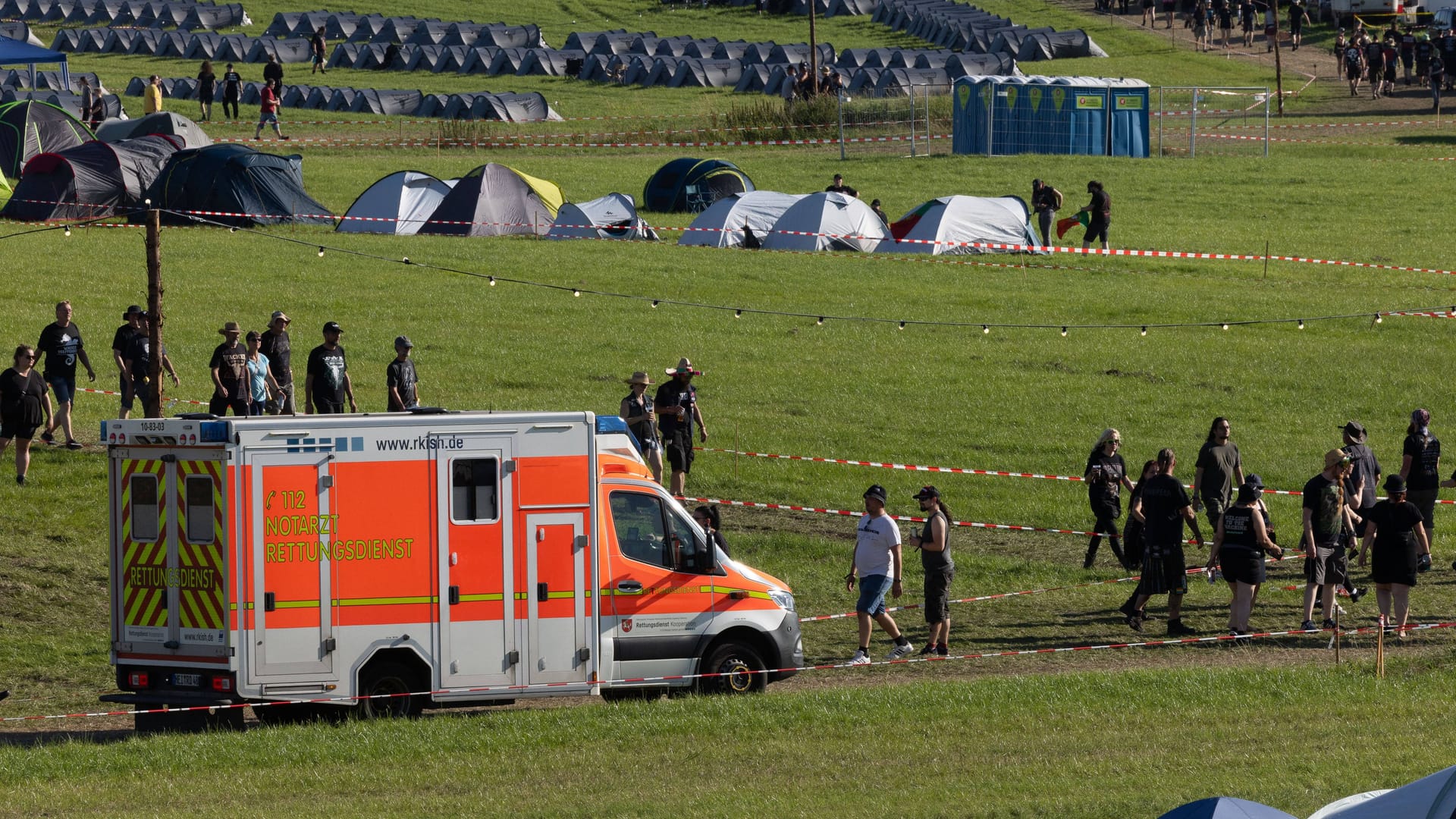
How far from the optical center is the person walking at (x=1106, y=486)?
18.9 metres

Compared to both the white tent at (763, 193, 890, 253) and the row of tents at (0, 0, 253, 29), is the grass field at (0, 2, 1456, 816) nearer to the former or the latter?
the white tent at (763, 193, 890, 253)

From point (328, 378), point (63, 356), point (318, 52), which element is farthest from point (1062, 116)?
point (318, 52)

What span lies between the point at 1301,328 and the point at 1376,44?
3644 centimetres

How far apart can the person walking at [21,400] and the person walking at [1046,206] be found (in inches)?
905

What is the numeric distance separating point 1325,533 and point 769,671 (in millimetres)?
5966

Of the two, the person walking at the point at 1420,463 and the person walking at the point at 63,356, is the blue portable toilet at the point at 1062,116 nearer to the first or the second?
the person walking at the point at 1420,463

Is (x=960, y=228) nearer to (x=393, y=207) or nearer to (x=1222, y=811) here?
(x=393, y=207)

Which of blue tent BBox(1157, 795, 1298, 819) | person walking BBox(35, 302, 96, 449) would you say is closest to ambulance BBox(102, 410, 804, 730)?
blue tent BBox(1157, 795, 1298, 819)

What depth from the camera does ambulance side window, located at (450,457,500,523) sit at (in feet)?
43.1

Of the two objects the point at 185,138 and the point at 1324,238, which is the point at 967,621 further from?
the point at 185,138

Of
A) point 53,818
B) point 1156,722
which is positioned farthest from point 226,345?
point 1156,722

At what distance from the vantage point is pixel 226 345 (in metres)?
20.4

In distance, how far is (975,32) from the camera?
79.6m

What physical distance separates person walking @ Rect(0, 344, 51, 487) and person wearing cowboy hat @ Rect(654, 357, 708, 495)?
738cm
